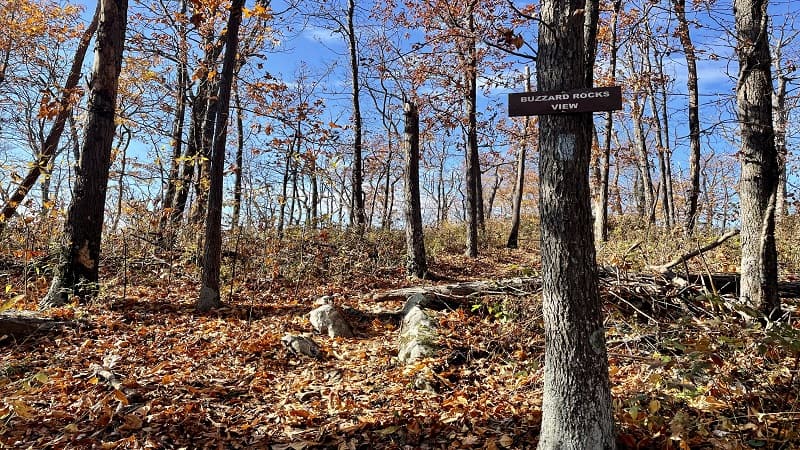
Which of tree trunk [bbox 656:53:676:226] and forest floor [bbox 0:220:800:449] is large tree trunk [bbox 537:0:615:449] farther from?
tree trunk [bbox 656:53:676:226]

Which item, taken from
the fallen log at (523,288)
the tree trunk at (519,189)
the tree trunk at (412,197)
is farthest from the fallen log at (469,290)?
the tree trunk at (519,189)

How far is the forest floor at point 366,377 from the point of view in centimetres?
345

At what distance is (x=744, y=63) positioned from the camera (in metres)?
4.92

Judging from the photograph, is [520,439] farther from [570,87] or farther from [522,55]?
[522,55]

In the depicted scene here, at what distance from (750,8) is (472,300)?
4.98 metres

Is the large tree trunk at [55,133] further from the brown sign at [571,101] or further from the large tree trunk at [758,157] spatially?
the large tree trunk at [758,157]

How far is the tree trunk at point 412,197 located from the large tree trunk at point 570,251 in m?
6.64

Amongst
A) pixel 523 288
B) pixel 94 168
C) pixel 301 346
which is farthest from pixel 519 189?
pixel 94 168

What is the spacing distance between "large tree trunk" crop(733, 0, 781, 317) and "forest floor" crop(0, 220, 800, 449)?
1.53ft

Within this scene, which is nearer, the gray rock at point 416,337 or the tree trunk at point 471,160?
the gray rock at point 416,337

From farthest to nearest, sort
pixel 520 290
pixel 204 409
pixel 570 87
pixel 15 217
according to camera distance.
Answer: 1. pixel 15 217
2. pixel 520 290
3. pixel 204 409
4. pixel 570 87

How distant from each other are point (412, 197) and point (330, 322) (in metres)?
4.23

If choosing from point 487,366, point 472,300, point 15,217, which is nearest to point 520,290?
point 472,300

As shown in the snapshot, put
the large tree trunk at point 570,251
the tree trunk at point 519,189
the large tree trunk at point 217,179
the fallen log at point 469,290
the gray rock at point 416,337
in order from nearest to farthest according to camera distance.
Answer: the large tree trunk at point 570,251 → the gray rock at point 416,337 → the fallen log at point 469,290 → the large tree trunk at point 217,179 → the tree trunk at point 519,189
